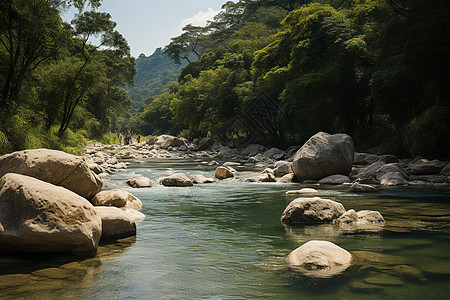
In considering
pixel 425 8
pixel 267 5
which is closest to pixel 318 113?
pixel 425 8

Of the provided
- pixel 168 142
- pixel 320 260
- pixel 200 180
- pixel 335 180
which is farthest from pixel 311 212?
pixel 168 142

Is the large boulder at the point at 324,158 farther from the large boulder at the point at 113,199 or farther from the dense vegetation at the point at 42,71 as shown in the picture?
the dense vegetation at the point at 42,71

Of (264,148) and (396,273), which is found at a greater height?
(264,148)

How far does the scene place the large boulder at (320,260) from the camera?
519cm

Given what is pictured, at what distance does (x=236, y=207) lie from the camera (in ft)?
34.7

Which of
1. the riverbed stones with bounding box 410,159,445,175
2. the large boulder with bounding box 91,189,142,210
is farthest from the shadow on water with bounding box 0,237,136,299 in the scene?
the riverbed stones with bounding box 410,159,445,175

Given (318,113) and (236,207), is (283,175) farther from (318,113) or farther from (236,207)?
(318,113)

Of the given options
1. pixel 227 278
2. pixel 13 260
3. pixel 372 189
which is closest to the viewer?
pixel 227 278

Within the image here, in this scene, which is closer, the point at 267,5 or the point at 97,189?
the point at 97,189

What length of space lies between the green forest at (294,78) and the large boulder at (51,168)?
6027 millimetres

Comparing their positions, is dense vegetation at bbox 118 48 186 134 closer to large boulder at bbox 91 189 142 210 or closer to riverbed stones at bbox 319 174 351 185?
riverbed stones at bbox 319 174 351 185

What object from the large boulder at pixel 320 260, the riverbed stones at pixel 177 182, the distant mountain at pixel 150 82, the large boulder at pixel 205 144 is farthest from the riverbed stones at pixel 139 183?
the distant mountain at pixel 150 82

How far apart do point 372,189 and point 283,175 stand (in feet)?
20.4

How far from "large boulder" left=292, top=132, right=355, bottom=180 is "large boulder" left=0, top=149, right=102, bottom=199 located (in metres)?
9.19
